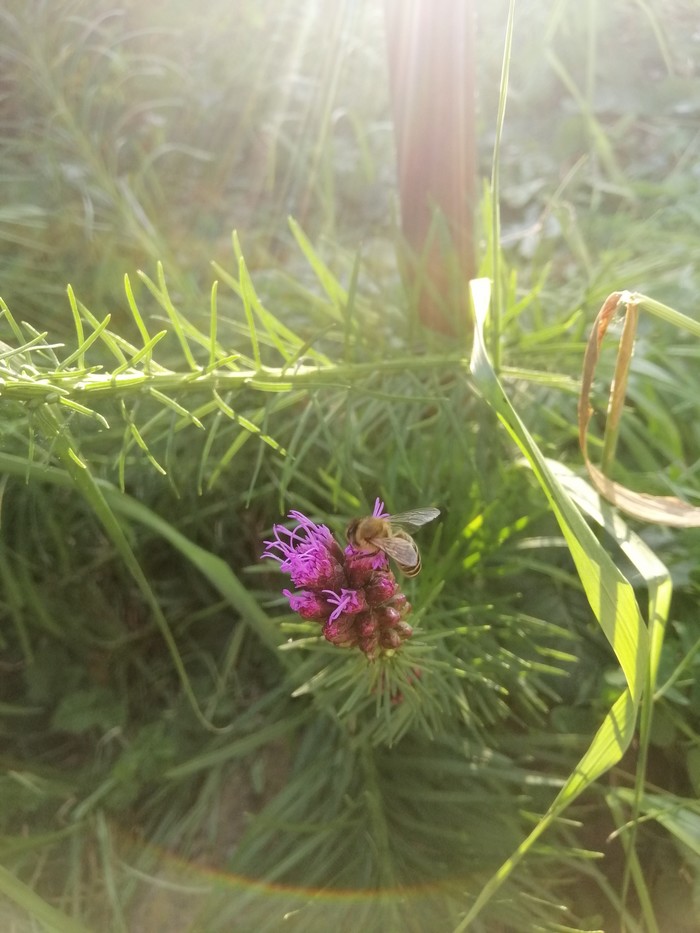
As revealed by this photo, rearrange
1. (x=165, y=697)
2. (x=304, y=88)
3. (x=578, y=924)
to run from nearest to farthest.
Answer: (x=578, y=924) < (x=165, y=697) < (x=304, y=88)

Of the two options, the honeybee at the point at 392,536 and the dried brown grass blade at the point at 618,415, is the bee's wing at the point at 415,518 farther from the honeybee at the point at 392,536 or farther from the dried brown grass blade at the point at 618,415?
the dried brown grass blade at the point at 618,415

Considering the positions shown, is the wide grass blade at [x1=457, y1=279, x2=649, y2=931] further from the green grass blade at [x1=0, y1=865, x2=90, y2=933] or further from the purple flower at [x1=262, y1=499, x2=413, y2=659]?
the green grass blade at [x1=0, y1=865, x2=90, y2=933]

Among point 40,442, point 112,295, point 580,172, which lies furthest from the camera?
point 580,172

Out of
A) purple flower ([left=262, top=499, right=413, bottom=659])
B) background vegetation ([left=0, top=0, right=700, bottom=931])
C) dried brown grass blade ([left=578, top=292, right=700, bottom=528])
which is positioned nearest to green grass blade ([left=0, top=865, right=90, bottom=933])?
background vegetation ([left=0, top=0, right=700, bottom=931])

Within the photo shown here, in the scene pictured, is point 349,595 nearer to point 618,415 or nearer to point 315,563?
point 315,563

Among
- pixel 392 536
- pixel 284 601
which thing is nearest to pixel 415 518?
pixel 392 536

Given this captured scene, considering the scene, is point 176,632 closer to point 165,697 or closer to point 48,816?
point 165,697

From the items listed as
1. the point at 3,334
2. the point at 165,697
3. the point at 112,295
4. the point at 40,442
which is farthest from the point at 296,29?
the point at 165,697
